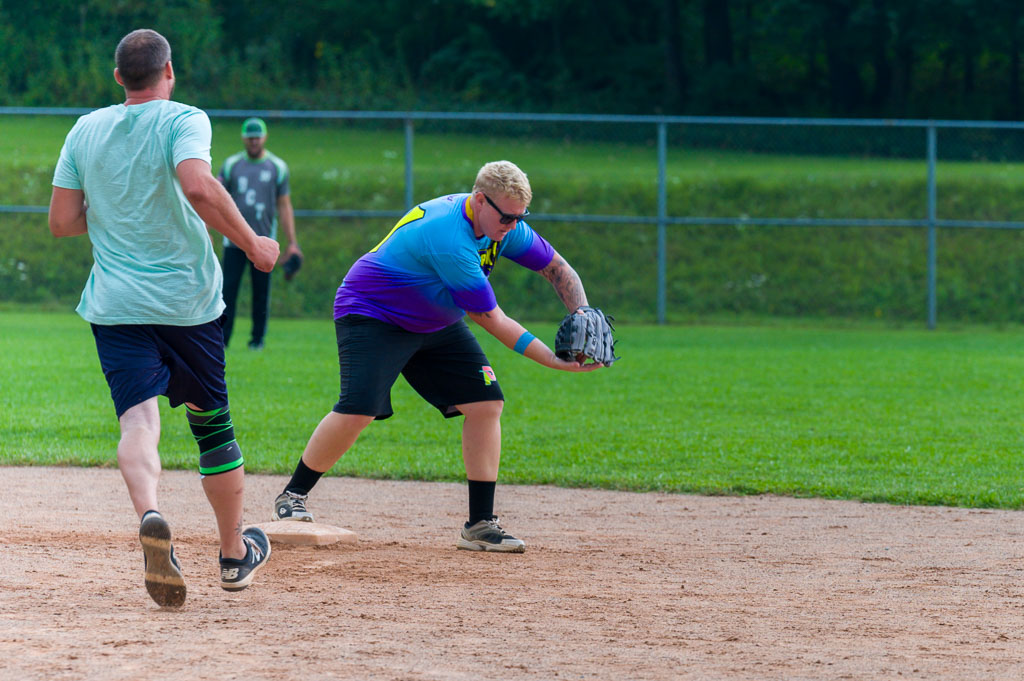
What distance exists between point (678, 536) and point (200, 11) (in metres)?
30.5

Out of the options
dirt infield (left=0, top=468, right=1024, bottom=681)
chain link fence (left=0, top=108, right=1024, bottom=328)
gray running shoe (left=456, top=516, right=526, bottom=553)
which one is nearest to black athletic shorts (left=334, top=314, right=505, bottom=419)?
gray running shoe (left=456, top=516, right=526, bottom=553)

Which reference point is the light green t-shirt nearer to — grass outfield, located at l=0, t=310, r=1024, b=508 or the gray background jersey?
grass outfield, located at l=0, t=310, r=1024, b=508

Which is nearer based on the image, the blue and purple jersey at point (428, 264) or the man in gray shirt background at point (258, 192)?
the blue and purple jersey at point (428, 264)

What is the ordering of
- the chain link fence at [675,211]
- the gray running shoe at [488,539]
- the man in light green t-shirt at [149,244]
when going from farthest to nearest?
the chain link fence at [675,211] → the gray running shoe at [488,539] → the man in light green t-shirt at [149,244]

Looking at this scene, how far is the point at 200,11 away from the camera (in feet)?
110

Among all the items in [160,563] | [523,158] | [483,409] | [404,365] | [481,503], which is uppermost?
[523,158]

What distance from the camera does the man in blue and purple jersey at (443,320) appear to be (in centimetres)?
522

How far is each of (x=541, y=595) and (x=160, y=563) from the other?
4.71 ft

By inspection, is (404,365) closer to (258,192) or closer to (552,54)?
(258,192)

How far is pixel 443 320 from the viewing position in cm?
562

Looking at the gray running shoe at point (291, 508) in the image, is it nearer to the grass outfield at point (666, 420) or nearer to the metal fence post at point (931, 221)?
the grass outfield at point (666, 420)

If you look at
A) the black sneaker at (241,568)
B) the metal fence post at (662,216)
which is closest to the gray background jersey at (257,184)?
the metal fence post at (662,216)

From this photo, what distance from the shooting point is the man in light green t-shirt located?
425cm

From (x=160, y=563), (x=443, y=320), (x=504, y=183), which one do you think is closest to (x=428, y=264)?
(x=443, y=320)
